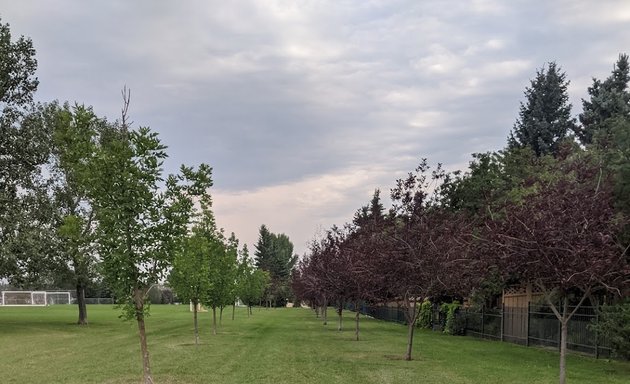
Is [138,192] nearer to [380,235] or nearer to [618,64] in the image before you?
[380,235]

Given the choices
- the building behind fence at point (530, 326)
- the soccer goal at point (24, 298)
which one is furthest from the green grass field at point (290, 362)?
the soccer goal at point (24, 298)

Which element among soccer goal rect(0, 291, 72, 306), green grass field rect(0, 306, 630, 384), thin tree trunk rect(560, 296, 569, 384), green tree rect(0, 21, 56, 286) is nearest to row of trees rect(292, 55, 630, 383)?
thin tree trunk rect(560, 296, 569, 384)

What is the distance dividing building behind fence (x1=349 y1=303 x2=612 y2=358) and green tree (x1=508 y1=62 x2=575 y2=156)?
14.0 meters

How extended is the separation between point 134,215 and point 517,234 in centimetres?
661

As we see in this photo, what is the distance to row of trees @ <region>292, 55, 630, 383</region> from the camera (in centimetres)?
1025

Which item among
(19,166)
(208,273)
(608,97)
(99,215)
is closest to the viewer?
(99,215)

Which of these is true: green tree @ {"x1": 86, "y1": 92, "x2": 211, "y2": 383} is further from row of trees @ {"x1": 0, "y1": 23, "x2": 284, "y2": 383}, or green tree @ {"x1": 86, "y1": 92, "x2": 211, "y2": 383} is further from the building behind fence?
the building behind fence

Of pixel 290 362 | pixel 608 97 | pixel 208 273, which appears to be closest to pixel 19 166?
pixel 208 273

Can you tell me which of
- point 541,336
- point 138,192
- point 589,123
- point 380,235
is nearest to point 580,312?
point 541,336

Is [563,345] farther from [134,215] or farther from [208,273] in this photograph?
[208,273]

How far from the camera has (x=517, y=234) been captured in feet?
35.0

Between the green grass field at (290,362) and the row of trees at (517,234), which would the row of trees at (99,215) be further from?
the row of trees at (517,234)

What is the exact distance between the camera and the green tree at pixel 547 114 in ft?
127

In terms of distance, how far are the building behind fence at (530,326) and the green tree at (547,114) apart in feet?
45.9
